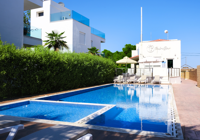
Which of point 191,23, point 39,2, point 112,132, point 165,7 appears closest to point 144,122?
point 112,132

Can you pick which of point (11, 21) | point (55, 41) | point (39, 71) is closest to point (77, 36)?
point (55, 41)

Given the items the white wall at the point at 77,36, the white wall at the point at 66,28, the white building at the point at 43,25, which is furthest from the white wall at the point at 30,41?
the white wall at the point at 77,36

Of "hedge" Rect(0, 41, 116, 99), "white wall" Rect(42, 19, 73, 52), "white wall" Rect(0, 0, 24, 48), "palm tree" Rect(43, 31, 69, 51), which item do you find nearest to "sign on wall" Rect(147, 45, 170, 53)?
"white wall" Rect(42, 19, 73, 52)

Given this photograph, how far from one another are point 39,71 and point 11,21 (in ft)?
20.5

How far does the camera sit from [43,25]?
2166 cm

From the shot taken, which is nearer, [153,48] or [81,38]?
[81,38]

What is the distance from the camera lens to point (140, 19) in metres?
27.7

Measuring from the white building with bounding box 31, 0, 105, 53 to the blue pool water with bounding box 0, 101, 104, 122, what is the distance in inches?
515

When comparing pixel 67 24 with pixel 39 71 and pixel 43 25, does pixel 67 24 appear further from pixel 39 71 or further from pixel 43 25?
pixel 39 71

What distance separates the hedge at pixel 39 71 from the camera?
8297 millimetres

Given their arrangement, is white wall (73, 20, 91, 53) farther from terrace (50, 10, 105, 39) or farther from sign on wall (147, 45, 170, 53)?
sign on wall (147, 45, 170, 53)

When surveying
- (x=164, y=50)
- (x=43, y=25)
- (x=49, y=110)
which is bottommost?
(x=49, y=110)

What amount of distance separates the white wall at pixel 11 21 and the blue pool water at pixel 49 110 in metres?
7.71

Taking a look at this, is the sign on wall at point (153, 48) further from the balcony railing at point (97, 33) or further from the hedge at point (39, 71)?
the hedge at point (39, 71)
